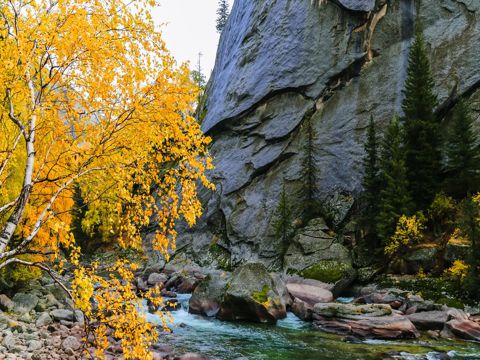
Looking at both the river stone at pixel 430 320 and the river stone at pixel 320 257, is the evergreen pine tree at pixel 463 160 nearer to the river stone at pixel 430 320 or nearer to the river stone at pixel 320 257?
the river stone at pixel 320 257

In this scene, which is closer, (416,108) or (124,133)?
(124,133)

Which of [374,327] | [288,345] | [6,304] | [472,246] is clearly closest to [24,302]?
[6,304]

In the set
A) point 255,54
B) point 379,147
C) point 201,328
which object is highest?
point 255,54

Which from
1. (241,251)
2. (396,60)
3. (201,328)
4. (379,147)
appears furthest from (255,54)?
(201,328)

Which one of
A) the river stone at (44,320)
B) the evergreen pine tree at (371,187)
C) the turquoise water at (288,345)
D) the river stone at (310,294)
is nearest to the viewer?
the turquoise water at (288,345)

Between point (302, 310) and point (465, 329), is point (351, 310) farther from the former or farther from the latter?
point (465, 329)

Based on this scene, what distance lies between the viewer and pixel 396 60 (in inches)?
1613

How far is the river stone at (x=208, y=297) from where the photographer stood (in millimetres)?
20875

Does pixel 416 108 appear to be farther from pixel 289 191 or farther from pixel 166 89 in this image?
pixel 166 89

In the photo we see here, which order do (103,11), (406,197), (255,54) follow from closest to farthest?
(103,11) < (406,197) < (255,54)

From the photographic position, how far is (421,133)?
109 ft

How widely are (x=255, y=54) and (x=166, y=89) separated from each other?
151 ft

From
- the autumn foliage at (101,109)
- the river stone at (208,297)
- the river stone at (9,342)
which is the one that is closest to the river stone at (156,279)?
the river stone at (208,297)

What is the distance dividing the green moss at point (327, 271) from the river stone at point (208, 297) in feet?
37.0
